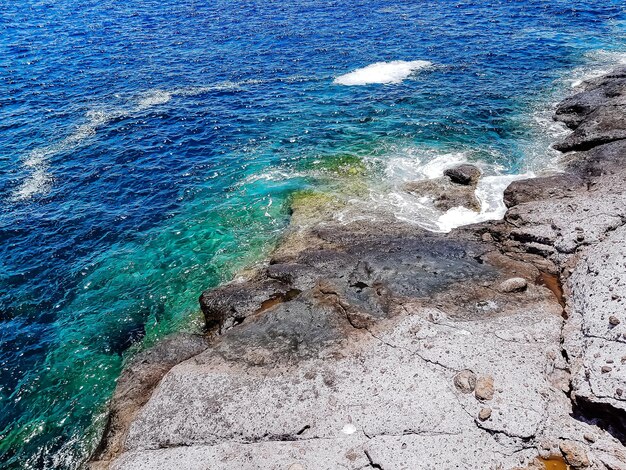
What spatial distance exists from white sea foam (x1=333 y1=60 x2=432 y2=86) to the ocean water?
25cm

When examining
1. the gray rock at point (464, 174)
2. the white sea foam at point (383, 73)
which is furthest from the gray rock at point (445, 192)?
the white sea foam at point (383, 73)

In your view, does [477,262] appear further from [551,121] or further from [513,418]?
[551,121]

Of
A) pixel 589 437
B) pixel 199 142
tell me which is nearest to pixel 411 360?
pixel 589 437

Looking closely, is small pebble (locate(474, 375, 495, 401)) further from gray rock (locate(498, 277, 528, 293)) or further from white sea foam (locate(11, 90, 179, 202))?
white sea foam (locate(11, 90, 179, 202))

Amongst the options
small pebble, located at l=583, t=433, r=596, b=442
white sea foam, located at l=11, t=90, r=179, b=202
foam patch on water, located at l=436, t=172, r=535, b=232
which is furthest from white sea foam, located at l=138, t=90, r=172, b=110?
small pebble, located at l=583, t=433, r=596, b=442

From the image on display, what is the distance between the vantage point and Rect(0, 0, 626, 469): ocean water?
1917 cm

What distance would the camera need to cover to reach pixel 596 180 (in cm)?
2169

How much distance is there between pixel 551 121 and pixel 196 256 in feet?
87.3

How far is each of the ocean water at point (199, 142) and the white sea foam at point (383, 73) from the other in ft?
0.83

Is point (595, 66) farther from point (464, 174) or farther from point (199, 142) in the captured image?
point (199, 142)

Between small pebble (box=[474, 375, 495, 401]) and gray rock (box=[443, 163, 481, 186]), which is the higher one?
small pebble (box=[474, 375, 495, 401])

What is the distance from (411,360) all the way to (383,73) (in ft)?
111

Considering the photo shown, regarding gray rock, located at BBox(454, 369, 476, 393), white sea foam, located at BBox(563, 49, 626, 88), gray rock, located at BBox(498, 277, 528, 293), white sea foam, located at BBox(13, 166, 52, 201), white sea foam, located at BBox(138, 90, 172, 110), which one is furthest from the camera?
white sea foam, located at BBox(138, 90, 172, 110)

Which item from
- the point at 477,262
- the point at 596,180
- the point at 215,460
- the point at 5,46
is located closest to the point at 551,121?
the point at 596,180
